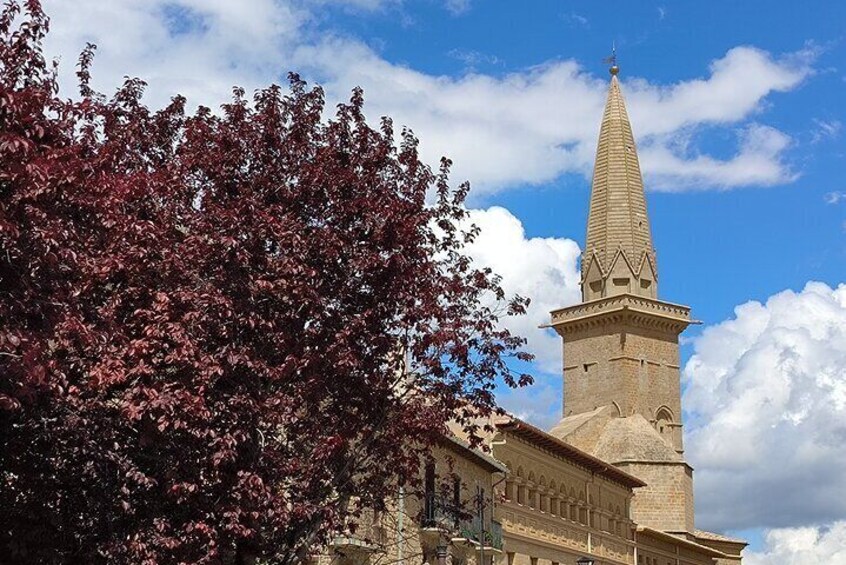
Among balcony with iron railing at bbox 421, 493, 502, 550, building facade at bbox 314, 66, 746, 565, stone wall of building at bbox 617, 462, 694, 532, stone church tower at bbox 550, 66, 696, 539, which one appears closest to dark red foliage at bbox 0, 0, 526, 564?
balcony with iron railing at bbox 421, 493, 502, 550

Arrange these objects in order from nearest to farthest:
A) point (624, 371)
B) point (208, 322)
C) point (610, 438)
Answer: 1. point (208, 322)
2. point (610, 438)
3. point (624, 371)

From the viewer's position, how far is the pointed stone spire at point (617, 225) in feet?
288

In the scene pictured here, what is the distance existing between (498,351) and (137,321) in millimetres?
5698

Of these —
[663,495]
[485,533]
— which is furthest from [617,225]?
[485,533]

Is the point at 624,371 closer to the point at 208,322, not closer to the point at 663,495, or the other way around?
the point at 663,495

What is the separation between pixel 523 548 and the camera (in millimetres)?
47312

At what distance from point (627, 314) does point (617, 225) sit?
7295 millimetres

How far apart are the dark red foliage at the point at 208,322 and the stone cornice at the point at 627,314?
67068mm

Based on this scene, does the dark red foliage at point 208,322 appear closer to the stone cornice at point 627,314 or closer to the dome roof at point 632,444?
the dome roof at point 632,444

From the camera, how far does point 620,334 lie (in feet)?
282

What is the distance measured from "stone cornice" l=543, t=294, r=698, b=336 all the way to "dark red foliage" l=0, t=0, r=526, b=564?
67068 millimetres

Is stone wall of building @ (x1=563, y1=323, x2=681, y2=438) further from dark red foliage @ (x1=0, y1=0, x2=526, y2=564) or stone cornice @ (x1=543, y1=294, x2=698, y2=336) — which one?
dark red foliage @ (x1=0, y1=0, x2=526, y2=564)

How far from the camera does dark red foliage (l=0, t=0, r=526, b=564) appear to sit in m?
13.9

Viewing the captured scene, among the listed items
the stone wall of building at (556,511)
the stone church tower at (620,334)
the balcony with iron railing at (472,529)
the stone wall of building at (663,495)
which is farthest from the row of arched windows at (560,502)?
the stone church tower at (620,334)
